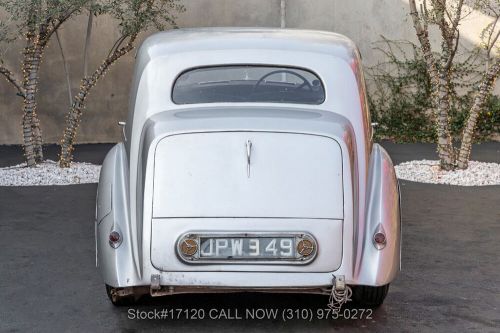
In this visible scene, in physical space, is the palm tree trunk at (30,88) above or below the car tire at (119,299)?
below

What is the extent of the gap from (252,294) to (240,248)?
1.23 meters

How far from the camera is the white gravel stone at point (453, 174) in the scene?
37.8 feet

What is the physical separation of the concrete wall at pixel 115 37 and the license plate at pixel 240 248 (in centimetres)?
1105

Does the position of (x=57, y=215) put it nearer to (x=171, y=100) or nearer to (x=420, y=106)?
(x=171, y=100)

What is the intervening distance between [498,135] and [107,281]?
1182cm

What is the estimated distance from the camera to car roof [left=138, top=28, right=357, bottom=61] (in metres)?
6.02

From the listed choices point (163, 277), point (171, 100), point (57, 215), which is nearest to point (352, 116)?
point (171, 100)

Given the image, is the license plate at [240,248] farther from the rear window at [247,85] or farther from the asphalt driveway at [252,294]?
the rear window at [247,85]

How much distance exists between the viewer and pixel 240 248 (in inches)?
202

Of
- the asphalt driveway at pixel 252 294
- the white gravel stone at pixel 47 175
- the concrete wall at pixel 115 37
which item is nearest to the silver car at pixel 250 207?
the asphalt driveway at pixel 252 294

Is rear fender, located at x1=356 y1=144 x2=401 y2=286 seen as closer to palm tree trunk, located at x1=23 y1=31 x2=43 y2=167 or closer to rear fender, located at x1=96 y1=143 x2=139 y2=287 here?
rear fender, located at x1=96 y1=143 x2=139 y2=287

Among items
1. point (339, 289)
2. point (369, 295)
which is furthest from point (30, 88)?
point (339, 289)

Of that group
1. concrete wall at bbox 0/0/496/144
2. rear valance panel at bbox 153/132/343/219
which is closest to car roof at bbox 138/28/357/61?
rear valance panel at bbox 153/132/343/219

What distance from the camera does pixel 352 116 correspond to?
5727 millimetres
